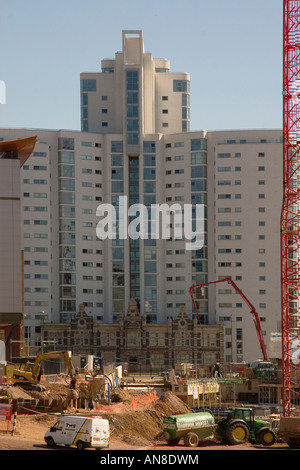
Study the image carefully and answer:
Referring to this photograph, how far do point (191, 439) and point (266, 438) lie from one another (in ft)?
26.9

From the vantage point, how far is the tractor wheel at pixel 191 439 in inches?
3280

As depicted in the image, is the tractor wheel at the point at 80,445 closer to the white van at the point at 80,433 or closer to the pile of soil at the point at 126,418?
the white van at the point at 80,433

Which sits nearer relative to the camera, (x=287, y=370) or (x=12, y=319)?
(x=287, y=370)

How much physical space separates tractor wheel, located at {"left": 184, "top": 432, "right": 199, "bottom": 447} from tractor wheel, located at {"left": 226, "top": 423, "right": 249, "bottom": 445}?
411 cm

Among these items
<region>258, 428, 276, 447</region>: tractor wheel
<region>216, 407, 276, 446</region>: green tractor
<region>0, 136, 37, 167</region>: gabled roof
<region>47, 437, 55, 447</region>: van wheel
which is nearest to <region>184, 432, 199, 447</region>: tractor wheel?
<region>216, 407, 276, 446</region>: green tractor

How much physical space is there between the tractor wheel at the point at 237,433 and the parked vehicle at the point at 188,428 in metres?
1.55

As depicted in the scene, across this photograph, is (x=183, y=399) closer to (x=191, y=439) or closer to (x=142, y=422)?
(x=142, y=422)

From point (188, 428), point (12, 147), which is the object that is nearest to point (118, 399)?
point (188, 428)

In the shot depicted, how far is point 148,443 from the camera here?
84.9 metres

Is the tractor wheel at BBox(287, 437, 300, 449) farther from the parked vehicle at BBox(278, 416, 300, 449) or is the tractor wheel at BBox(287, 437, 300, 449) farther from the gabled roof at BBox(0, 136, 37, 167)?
the gabled roof at BBox(0, 136, 37, 167)

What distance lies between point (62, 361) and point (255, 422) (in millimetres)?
72787

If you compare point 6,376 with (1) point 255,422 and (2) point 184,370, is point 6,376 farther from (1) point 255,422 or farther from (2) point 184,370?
(2) point 184,370

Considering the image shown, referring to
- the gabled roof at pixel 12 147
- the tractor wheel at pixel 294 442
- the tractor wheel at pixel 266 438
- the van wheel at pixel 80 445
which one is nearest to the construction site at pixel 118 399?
the tractor wheel at pixel 266 438
